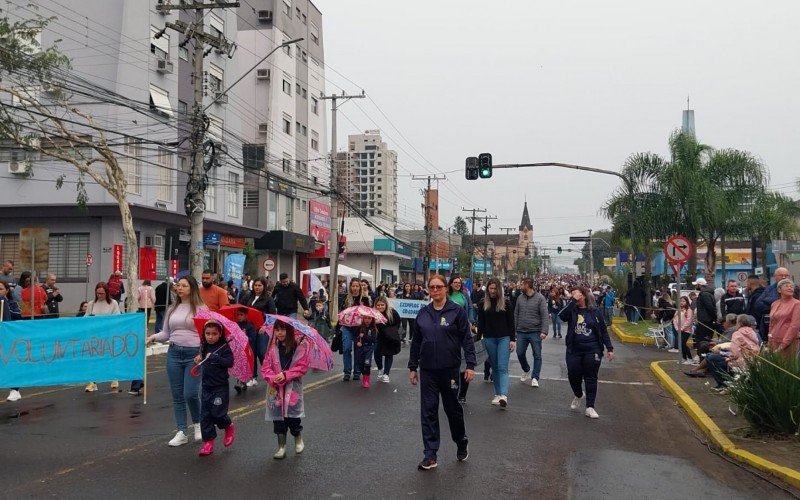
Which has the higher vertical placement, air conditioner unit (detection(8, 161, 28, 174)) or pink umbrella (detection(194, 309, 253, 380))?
air conditioner unit (detection(8, 161, 28, 174))

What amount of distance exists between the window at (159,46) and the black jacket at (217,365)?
2702cm

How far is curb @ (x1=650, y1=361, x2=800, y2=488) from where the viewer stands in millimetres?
6833

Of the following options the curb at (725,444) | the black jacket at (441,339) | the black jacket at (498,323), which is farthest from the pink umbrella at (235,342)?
the curb at (725,444)

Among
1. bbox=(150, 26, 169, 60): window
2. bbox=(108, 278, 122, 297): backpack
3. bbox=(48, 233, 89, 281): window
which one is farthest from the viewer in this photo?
bbox=(150, 26, 169, 60): window

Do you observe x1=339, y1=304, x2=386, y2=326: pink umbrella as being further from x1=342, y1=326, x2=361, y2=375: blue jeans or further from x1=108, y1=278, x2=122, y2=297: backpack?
x1=108, y1=278, x2=122, y2=297: backpack

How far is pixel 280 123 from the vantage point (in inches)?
1842

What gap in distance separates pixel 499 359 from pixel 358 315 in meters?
2.97

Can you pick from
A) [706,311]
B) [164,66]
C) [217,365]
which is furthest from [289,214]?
[217,365]

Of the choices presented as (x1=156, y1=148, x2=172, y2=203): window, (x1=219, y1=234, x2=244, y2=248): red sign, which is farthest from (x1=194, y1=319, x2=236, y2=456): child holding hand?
(x1=219, y1=234, x2=244, y2=248): red sign

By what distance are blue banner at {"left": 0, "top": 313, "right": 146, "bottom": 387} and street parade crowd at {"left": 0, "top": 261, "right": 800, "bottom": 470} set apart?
59cm

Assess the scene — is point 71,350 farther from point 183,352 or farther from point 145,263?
point 145,263

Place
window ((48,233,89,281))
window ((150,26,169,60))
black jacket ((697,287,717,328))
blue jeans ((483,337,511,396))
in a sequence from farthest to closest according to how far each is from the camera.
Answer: window ((150,26,169,60)), window ((48,233,89,281)), black jacket ((697,287,717,328)), blue jeans ((483,337,511,396))

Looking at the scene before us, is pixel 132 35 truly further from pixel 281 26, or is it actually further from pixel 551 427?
pixel 551 427

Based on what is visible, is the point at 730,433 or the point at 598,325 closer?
the point at 730,433
